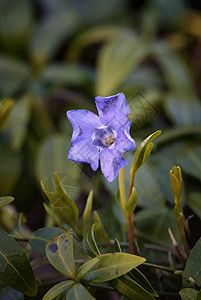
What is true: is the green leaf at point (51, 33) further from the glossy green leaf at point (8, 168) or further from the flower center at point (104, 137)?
the flower center at point (104, 137)

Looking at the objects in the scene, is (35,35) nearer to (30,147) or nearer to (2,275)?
(30,147)

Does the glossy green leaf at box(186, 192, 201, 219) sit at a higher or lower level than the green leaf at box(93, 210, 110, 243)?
lower

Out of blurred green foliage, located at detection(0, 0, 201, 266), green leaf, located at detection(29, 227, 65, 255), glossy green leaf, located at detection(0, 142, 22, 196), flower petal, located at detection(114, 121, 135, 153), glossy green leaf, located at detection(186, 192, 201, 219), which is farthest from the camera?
glossy green leaf, located at detection(0, 142, 22, 196)

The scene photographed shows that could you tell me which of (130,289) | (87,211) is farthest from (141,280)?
(87,211)

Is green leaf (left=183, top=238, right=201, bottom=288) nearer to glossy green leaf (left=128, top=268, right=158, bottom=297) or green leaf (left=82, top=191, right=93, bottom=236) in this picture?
glossy green leaf (left=128, top=268, right=158, bottom=297)

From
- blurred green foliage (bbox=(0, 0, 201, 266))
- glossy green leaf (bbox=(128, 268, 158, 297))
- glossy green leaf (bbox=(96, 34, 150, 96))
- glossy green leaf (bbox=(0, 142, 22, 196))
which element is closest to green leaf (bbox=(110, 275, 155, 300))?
glossy green leaf (bbox=(128, 268, 158, 297))

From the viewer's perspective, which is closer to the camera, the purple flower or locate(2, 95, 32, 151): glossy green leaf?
the purple flower
